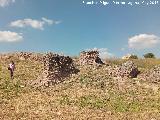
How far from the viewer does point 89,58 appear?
6075cm

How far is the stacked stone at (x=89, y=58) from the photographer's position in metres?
60.1

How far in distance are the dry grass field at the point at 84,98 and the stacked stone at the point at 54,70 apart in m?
1.30

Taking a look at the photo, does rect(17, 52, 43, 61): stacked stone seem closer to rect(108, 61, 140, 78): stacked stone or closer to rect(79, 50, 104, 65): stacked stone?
rect(79, 50, 104, 65): stacked stone

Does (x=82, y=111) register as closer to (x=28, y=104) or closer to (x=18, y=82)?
(x=28, y=104)

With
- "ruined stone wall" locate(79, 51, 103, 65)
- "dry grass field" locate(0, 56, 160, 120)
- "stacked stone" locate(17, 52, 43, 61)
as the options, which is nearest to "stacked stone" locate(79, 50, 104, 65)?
"ruined stone wall" locate(79, 51, 103, 65)

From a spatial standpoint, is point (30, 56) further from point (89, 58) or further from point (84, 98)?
point (84, 98)

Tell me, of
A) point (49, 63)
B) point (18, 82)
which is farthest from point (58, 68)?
point (18, 82)

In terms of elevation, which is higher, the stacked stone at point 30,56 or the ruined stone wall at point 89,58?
the stacked stone at point 30,56

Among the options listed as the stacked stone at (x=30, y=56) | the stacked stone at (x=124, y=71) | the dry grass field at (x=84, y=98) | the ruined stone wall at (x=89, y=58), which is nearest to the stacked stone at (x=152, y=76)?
the stacked stone at (x=124, y=71)

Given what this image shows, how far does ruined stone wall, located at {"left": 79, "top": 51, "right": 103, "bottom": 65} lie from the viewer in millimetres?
60062

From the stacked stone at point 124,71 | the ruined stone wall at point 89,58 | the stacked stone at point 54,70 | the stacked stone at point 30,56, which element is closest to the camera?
the stacked stone at point 54,70

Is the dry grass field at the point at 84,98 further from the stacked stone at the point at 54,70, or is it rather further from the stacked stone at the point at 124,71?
the stacked stone at the point at 54,70

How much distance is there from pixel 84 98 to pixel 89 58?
1852 centimetres

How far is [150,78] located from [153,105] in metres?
11.1
